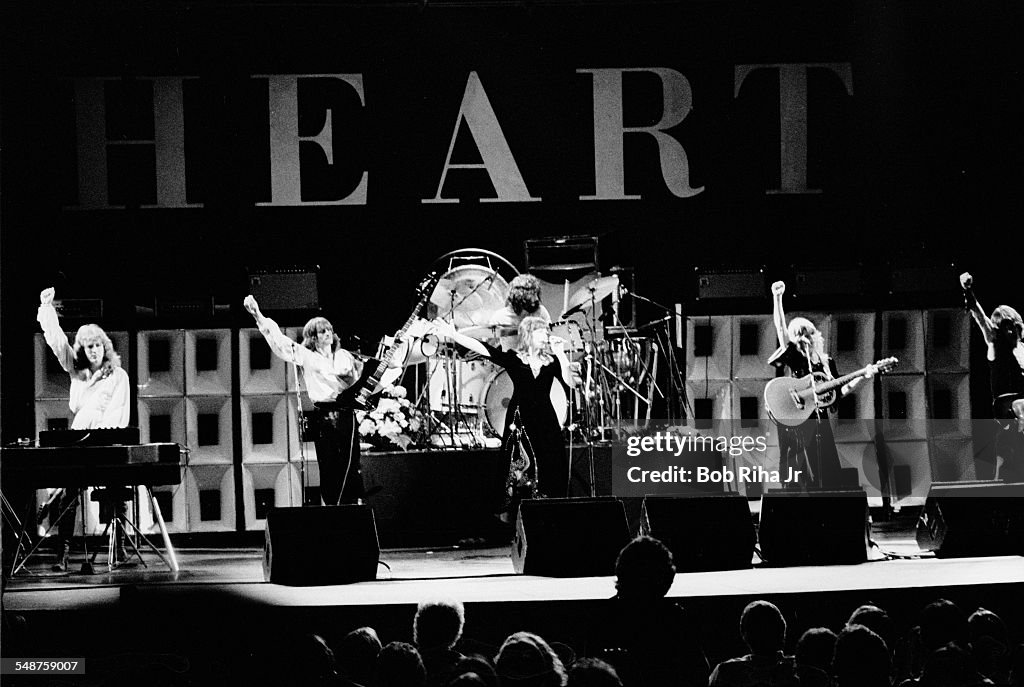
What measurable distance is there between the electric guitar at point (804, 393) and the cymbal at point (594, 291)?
135 cm

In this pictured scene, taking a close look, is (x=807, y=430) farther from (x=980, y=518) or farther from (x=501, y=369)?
(x=501, y=369)

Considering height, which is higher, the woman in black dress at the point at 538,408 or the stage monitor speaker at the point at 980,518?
the woman in black dress at the point at 538,408

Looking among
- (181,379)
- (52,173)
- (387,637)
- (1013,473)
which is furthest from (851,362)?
(52,173)

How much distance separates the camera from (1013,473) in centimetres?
677

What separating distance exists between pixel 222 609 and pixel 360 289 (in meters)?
3.50

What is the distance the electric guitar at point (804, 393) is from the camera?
23.2ft

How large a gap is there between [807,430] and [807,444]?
99 mm

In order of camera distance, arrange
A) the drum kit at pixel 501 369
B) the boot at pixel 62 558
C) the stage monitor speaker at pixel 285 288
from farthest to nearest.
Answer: the stage monitor speaker at pixel 285 288, the drum kit at pixel 501 369, the boot at pixel 62 558

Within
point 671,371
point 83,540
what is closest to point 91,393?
point 83,540

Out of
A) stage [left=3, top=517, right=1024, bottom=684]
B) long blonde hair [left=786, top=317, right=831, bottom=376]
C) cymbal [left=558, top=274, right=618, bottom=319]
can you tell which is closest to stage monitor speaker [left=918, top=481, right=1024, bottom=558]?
stage [left=3, top=517, right=1024, bottom=684]

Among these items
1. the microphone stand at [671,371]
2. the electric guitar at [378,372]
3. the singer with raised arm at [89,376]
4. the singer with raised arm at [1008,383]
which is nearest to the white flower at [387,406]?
the electric guitar at [378,372]

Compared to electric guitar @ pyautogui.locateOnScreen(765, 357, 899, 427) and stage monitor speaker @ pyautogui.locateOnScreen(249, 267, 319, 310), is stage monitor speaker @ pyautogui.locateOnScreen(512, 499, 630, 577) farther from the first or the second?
stage monitor speaker @ pyautogui.locateOnScreen(249, 267, 319, 310)

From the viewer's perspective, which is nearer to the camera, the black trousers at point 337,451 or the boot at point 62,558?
the boot at point 62,558

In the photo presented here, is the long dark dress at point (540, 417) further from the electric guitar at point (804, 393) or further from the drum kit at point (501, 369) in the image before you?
the electric guitar at point (804, 393)
